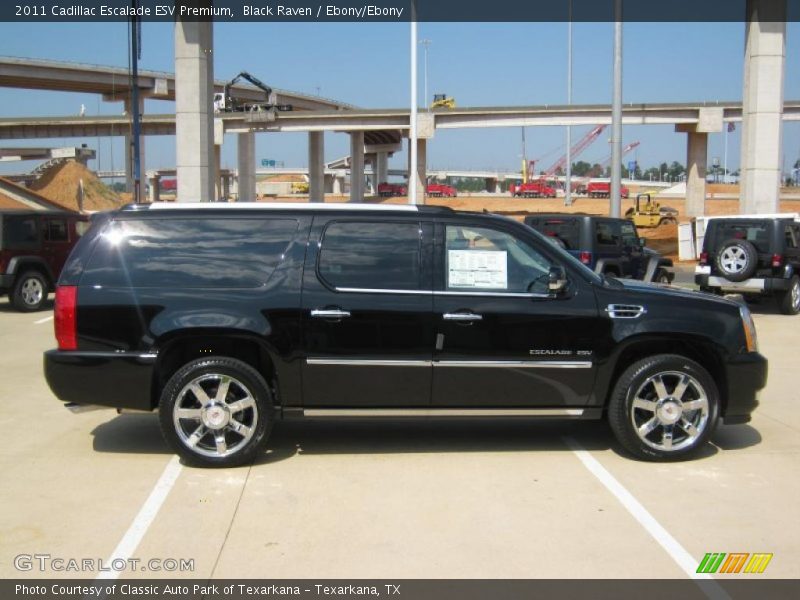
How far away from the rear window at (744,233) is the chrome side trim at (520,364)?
33.7 ft

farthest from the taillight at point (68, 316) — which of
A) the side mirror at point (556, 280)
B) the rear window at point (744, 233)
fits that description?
the rear window at point (744, 233)

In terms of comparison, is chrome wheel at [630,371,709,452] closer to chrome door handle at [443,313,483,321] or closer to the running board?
the running board

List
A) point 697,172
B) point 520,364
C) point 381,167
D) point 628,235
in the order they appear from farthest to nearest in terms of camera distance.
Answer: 1. point 381,167
2. point 697,172
3. point 628,235
4. point 520,364

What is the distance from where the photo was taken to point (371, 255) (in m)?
6.02

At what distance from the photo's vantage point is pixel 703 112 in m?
60.3

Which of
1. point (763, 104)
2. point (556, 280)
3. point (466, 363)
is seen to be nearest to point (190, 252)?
point (466, 363)

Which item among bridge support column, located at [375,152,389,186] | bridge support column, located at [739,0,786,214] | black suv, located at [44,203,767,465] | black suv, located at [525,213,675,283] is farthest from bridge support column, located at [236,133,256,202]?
black suv, located at [44,203,767,465]

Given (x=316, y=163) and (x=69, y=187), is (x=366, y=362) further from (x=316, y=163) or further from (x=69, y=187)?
(x=69, y=187)

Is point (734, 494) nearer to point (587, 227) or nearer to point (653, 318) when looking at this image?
point (653, 318)

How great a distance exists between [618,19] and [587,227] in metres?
7.99

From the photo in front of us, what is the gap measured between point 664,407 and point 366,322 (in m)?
2.25

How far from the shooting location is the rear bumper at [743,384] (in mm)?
6086

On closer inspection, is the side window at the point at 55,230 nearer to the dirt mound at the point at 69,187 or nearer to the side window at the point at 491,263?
the side window at the point at 491,263

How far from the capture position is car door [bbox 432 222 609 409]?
5.93m
